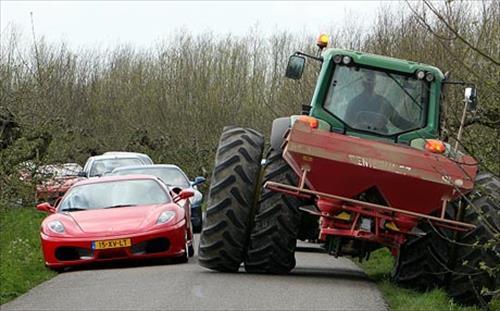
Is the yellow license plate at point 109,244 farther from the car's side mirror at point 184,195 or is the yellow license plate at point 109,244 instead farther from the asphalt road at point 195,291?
the car's side mirror at point 184,195

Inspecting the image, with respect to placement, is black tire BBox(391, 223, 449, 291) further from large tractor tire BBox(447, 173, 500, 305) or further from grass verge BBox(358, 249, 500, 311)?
large tractor tire BBox(447, 173, 500, 305)

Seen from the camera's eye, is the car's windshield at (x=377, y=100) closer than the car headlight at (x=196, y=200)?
Yes

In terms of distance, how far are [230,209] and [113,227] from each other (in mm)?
2281

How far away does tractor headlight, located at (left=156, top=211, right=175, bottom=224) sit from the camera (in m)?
16.0

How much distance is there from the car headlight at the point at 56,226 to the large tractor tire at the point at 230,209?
7.90 feet

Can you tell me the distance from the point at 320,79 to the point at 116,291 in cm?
365

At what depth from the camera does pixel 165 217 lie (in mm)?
16125

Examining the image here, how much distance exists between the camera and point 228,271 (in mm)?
14523

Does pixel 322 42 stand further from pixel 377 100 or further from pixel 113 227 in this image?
pixel 113 227

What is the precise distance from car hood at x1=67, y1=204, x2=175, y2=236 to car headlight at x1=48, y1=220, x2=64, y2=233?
0.71 feet

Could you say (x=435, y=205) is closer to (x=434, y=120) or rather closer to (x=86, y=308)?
(x=434, y=120)

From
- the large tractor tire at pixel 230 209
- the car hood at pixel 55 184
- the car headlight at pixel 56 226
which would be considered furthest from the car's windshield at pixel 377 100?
the car hood at pixel 55 184

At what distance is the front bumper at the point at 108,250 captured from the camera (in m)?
15.5

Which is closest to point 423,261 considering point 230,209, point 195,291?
point 230,209
